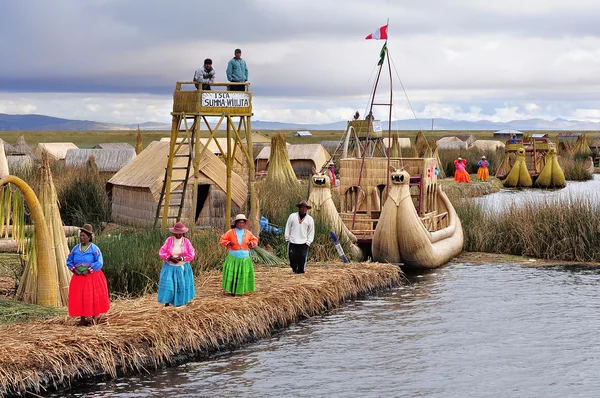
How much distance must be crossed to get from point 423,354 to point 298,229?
3567 millimetres

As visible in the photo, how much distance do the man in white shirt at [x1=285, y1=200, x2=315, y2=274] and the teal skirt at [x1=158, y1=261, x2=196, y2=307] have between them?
11.5ft

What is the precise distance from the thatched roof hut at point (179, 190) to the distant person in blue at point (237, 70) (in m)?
3.65

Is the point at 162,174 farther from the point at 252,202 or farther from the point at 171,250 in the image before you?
the point at 171,250

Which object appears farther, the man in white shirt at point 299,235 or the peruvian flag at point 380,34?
the peruvian flag at point 380,34

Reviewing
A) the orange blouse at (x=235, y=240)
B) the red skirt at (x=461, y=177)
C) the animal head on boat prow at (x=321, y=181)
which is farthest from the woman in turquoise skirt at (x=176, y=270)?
the red skirt at (x=461, y=177)

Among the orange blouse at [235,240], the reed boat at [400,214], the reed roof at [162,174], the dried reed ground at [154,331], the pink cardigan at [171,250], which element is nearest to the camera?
the dried reed ground at [154,331]

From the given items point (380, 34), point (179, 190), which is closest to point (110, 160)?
point (179, 190)

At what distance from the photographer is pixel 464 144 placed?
247 feet

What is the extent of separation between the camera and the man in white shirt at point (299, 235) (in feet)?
52.1

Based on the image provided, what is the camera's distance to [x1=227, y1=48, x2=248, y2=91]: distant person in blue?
18558 mm

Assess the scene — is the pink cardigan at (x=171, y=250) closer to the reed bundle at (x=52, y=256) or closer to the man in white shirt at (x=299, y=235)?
the reed bundle at (x=52, y=256)

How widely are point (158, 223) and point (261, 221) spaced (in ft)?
7.73

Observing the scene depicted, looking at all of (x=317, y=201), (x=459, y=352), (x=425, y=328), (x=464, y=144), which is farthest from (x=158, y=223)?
(x=464, y=144)

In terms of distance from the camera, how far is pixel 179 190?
72.3 ft
